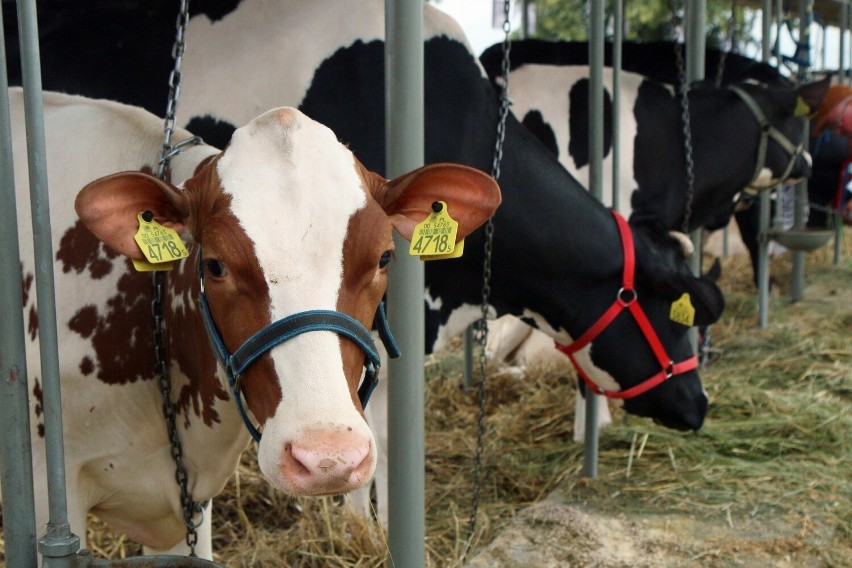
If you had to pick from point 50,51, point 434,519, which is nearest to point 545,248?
point 434,519

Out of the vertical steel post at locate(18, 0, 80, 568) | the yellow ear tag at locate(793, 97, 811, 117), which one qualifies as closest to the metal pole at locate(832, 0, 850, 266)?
the yellow ear tag at locate(793, 97, 811, 117)

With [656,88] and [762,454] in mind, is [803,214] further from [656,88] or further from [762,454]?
[762,454]

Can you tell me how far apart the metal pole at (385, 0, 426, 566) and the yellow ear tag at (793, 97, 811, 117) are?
3501 millimetres

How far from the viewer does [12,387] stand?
1.74m

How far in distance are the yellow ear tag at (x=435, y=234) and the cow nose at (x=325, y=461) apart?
570 mm

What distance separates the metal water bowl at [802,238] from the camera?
5578 millimetres

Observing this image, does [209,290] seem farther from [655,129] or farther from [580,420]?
[655,129]

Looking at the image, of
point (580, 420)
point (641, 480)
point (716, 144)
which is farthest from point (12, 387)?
point (716, 144)

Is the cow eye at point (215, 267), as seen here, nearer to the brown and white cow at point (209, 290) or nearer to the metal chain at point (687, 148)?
the brown and white cow at point (209, 290)

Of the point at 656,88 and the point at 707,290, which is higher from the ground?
the point at 656,88

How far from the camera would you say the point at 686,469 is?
3.70 m

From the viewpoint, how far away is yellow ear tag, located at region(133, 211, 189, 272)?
1.76m

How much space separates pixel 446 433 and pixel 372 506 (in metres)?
1.03

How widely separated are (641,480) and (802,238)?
2.68m
